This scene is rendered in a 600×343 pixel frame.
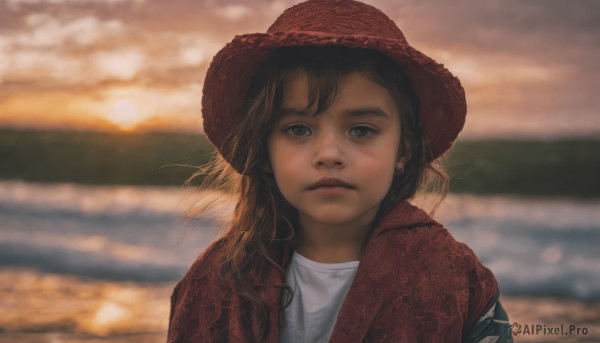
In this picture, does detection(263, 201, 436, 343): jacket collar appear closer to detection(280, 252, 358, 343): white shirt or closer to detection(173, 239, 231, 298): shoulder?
detection(280, 252, 358, 343): white shirt

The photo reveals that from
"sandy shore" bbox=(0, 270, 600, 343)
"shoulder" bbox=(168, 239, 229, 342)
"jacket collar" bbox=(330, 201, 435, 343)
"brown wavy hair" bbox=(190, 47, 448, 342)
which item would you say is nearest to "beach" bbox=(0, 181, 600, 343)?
"sandy shore" bbox=(0, 270, 600, 343)

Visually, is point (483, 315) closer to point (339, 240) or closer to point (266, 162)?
point (339, 240)

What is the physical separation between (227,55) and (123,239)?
12.1 feet

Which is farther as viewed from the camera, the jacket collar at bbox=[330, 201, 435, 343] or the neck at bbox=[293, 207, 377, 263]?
the neck at bbox=[293, 207, 377, 263]

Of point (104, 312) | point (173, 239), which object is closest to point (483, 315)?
point (104, 312)

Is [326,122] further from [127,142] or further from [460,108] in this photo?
[127,142]

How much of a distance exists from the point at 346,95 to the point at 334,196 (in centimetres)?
28

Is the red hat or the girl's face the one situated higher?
the red hat

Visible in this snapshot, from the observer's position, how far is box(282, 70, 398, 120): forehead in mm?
2104

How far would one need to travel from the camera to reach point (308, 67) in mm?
2148

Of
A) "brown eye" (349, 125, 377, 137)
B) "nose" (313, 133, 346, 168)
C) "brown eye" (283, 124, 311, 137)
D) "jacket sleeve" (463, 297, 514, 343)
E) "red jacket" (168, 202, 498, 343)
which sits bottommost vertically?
"jacket sleeve" (463, 297, 514, 343)

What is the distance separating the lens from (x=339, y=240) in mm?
2318

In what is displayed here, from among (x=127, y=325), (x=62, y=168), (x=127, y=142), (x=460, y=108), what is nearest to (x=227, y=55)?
(x=460, y=108)

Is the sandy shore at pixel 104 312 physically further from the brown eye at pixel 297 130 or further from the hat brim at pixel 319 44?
the brown eye at pixel 297 130
